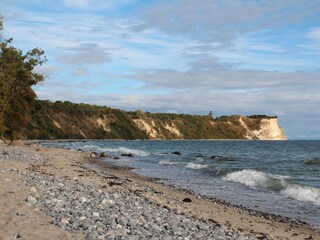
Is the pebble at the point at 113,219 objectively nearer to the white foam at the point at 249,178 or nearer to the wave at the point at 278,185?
the wave at the point at 278,185

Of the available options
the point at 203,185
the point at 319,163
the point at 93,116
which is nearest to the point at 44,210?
the point at 203,185

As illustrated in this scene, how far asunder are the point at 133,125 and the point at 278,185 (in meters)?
128

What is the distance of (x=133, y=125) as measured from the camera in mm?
148750

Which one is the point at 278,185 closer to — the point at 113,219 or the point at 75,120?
the point at 113,219

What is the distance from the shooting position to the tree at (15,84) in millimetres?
39256

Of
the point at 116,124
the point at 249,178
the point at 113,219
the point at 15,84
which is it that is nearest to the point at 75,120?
the point at 116,124

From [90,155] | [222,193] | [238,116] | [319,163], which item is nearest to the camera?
[222,193]

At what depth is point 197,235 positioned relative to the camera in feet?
29.5

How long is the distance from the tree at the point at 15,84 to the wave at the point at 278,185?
23438 mm

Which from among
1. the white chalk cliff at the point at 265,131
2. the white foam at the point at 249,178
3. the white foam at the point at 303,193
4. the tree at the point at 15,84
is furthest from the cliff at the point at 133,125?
the white foam at the point at 303,193

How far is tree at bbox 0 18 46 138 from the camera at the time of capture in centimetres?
3926

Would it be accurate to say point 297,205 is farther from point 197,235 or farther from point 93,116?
point 93,116

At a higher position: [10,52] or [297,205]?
[10,52]

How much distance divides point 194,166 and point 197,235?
81.7 feet
